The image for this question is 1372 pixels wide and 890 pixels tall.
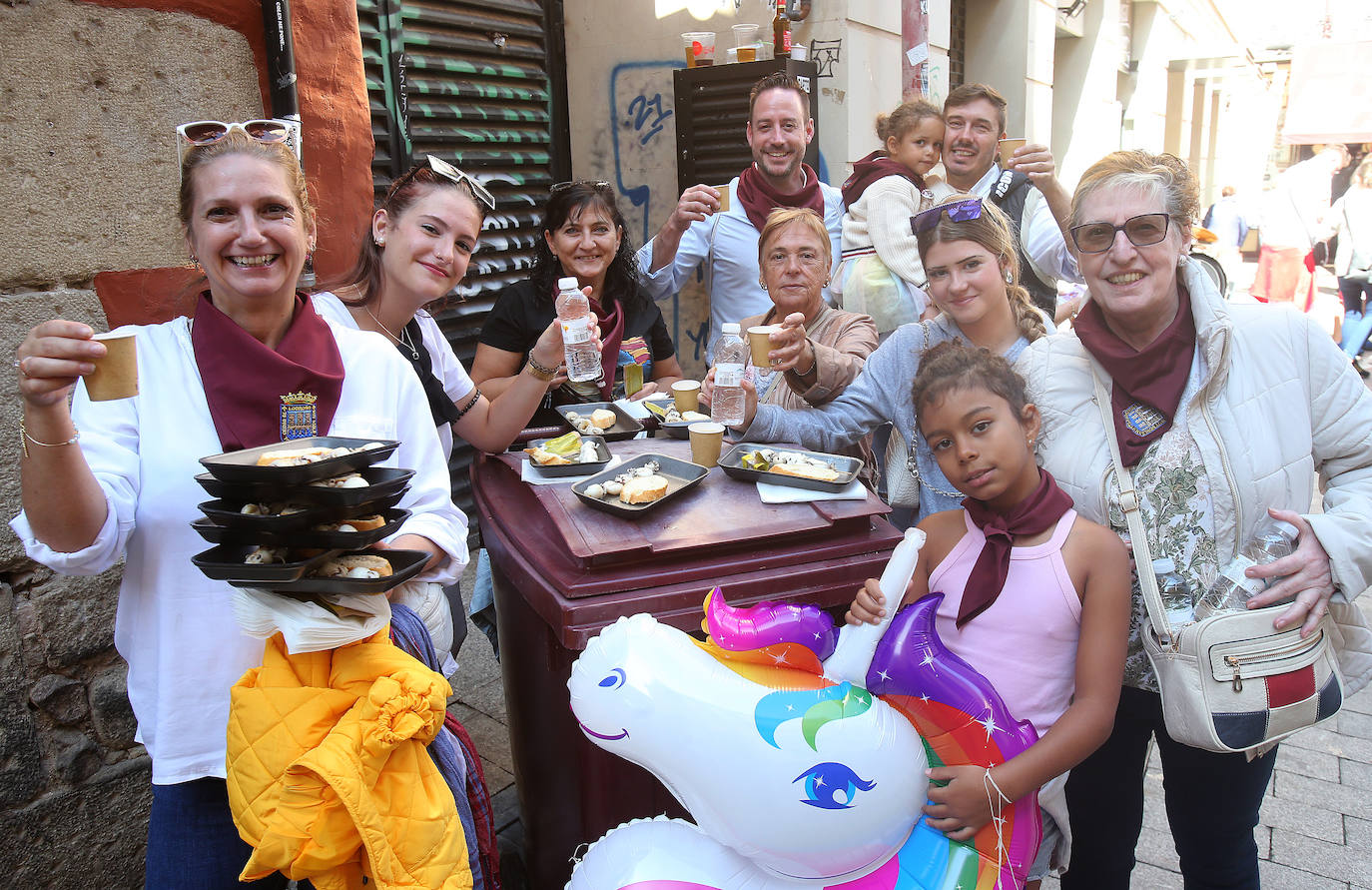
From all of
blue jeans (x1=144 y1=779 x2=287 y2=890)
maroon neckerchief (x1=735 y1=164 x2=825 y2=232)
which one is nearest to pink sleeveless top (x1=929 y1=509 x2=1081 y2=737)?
blue jeans (x1=144 y1=779 x2=287 y2=890)

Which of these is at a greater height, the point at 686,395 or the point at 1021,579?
the point at 686,395

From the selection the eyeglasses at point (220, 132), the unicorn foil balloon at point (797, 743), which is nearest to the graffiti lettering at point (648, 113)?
the eyeglasses at point (220, 132)

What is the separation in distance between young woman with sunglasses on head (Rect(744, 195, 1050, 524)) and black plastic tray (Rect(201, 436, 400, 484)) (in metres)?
1.45

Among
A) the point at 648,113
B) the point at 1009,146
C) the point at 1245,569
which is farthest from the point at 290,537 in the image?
the point at 648,113

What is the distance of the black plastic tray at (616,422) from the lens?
3144 millimetres

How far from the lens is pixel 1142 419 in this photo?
2037 millimetres

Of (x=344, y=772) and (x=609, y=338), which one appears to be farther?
(x=609, y=338)

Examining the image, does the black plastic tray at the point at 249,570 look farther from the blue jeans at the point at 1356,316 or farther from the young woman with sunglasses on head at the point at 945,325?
the blue jeans at the point at 1356,316

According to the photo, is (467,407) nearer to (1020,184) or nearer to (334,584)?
(334,584)

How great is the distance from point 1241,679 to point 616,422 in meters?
2.09

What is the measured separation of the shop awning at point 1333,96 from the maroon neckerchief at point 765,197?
21.1 meters

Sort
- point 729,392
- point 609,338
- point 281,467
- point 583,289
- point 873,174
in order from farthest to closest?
point 873,174 → point 609,338 → point 583,289 → point 729,392 → point 281,467

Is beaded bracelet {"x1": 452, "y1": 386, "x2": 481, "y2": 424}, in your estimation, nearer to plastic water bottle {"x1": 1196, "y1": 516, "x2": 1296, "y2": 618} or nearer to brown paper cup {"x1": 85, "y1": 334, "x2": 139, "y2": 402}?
brown paper cup {"x1": 85, "y1": 334, "x2": 139, "y2": 402}

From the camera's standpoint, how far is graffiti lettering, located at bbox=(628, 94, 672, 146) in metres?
6.30
